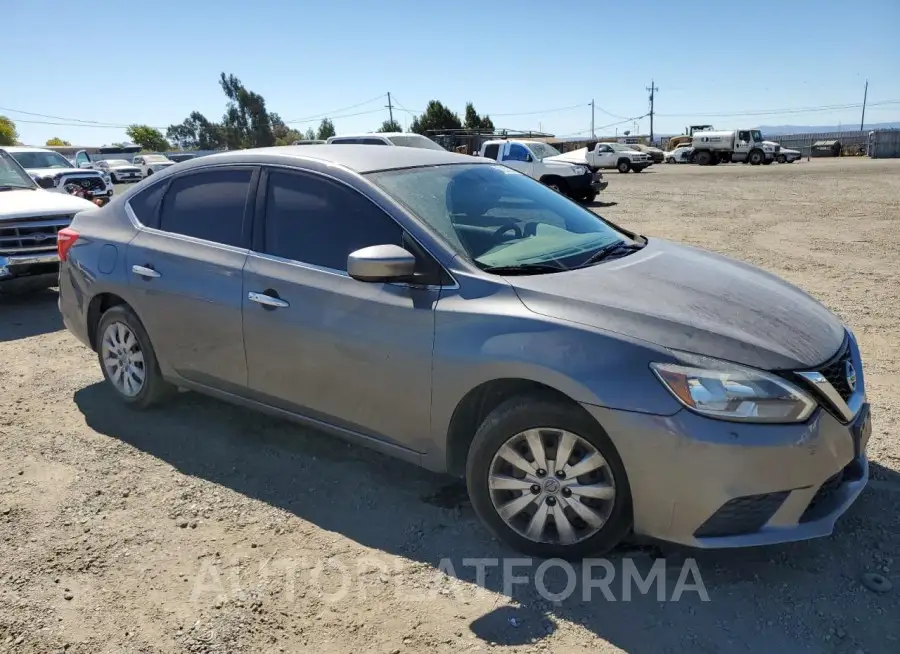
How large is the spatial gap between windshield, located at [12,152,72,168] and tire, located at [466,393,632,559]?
16.2 metres

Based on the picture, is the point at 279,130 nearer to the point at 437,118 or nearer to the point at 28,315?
the point at 437,118

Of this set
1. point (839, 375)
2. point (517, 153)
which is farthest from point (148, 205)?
point (517, 153)

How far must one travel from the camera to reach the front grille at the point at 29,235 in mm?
7320

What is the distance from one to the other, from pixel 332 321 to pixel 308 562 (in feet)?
3.60

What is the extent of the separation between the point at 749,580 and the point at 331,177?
2.65 metres

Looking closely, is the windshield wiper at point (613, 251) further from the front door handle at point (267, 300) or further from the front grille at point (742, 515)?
the front door handle at point (267, 300)

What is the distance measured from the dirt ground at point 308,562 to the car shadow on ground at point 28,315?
2.27 meters

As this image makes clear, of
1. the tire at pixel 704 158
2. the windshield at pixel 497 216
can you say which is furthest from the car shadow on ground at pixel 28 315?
the tire at pixel 704 158

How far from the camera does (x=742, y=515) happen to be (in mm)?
2588

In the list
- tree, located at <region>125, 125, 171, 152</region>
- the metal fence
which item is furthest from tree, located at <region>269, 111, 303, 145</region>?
the metal fence

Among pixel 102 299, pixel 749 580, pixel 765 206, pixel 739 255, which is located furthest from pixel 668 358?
pixel 765 206

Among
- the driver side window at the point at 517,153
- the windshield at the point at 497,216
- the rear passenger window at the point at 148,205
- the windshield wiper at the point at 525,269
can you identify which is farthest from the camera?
the driver side window at the point at 517,153

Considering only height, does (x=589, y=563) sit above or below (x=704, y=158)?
below

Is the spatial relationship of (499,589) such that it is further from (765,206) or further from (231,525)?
(765,206)
